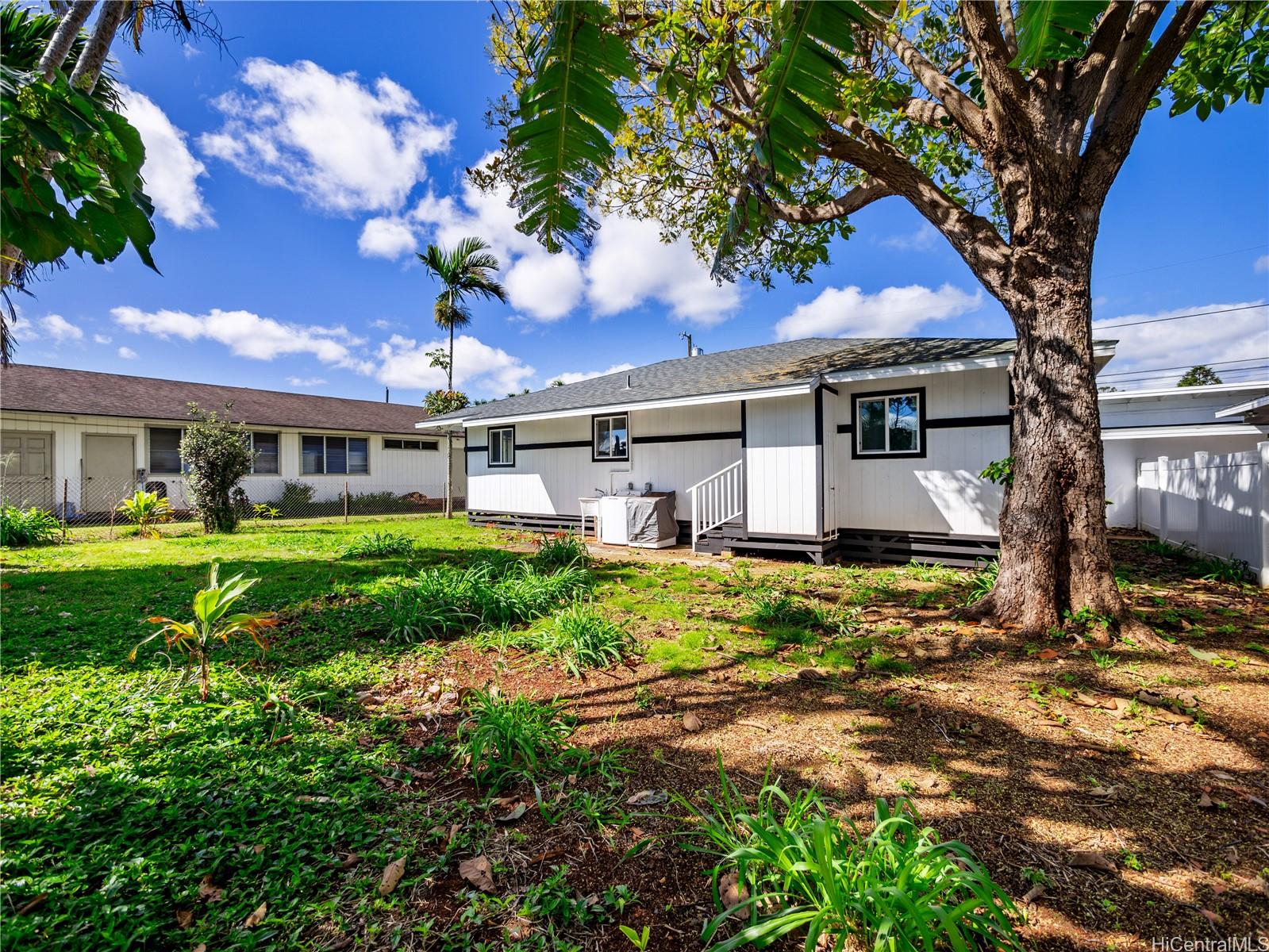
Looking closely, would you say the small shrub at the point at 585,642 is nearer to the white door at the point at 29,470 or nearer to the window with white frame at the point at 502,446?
the window with white frame at the point at 502,446

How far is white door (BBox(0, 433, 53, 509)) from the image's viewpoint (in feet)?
45.6

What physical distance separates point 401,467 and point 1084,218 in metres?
22.2

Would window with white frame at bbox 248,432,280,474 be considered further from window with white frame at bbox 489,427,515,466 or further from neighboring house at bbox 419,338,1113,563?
neighboring house at bbox 419,338,1113,563

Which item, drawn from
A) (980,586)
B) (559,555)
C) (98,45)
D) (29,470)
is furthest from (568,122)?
(29,470)

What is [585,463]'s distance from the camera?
13102 millimetres

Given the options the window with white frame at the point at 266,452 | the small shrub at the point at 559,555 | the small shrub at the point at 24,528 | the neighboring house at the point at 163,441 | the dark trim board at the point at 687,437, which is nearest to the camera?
the small shrub at the point at 559,555

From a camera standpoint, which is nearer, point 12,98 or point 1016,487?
point 12,98

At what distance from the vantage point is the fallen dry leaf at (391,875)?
1.85 metres

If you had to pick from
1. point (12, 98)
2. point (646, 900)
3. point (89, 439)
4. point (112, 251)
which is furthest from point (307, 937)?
point (89, 439)

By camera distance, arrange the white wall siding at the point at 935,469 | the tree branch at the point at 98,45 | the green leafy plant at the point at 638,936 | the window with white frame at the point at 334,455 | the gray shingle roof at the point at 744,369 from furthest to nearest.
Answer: the window with white frame at the point at 334,455 < the gray shingle roof at the point at 744,369 < the white wall siding at the point at 935,469 < the tree branch at the point at 98,45 < the green leafy plant at the point at 638,936

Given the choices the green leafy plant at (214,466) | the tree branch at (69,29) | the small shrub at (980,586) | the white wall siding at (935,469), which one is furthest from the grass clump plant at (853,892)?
the green leafy plant at (214,466)

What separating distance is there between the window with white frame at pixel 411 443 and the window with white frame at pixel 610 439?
483 inches

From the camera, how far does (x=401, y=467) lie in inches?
841

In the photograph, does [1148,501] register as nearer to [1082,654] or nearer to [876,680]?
[1082,654]
